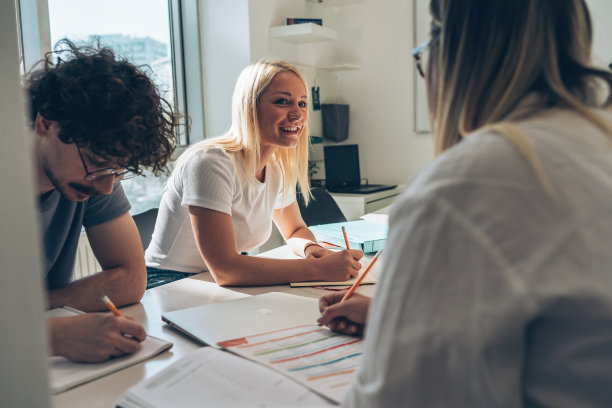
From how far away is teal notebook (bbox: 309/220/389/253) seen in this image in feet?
5.71

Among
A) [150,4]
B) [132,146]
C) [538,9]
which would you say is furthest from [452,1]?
[150,4]

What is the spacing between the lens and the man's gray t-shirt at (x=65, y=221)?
131cm

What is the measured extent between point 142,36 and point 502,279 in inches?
115

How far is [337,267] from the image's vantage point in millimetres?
1460

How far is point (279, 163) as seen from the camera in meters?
1.98

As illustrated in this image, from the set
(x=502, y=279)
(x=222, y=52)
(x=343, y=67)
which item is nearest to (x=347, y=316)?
(x=502, y=279)

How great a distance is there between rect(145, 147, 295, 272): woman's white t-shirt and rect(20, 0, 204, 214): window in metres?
0.56

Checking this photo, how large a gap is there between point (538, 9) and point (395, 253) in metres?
0.32

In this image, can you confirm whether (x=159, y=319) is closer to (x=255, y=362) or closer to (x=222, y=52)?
(x=255, y=362)

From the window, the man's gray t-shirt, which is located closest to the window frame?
the window

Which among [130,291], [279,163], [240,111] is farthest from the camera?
[279,163]

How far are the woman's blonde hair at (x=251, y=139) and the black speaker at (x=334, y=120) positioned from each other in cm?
179

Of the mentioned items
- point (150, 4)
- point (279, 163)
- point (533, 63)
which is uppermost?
point (150, 4)

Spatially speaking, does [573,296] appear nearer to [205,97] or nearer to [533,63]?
[533,63]
